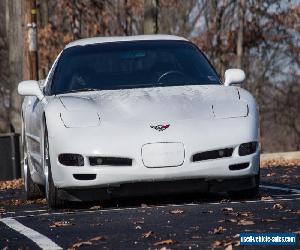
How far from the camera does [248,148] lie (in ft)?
32.4

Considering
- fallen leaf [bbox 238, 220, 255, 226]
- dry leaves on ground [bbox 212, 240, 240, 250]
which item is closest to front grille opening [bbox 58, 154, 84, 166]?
fallen leaf [bbox 238, 220, 255, 226]

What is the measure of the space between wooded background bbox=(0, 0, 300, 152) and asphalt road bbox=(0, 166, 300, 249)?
14167mm

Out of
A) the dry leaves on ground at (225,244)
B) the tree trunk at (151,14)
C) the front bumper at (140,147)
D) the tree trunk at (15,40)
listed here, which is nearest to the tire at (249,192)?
the front bumper at (140,147)

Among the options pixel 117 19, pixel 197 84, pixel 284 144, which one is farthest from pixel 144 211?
pixel 284 144

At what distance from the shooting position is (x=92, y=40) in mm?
11805

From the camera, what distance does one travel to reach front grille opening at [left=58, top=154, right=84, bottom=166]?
9719 millimetres

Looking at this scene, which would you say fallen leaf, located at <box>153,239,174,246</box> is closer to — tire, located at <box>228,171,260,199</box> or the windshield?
tire, located at <box>228,171,260,199</box>

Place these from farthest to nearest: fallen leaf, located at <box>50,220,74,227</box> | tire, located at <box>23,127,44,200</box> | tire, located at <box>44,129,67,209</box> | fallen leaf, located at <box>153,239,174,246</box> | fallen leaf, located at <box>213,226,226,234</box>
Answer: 1. tire, located at <box>23,127,44,200</box>
2. tire, located at <box>44,129,67,209</box>
3. fallen leaf, located at <box>50,220,74,227</box>
4. fallen leaf, located at <box>213,226,226,234</box>
5. fallen leaf, located at <box>153,239,174,246</box>

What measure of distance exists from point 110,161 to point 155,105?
635mm

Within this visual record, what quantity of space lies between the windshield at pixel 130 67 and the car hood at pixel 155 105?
54cm

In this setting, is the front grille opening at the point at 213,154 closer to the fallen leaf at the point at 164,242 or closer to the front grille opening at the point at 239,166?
the front grille opening at the point at 239,166

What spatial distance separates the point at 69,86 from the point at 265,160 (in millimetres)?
14457

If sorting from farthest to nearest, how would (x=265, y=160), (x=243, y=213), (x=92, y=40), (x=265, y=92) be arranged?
(x=265, y=92), (x=265, y=160), (x=92, y=40), (x=243, y=213)

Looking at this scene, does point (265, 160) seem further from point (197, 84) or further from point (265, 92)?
point (265, 92)
